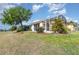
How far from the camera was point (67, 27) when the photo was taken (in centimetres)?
243

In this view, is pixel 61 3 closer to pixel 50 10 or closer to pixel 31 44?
pixel 50 10

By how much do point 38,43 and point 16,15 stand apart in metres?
0.37

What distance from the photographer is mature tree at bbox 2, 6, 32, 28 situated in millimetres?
2404

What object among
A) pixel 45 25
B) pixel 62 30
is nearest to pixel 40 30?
pixel 45 25

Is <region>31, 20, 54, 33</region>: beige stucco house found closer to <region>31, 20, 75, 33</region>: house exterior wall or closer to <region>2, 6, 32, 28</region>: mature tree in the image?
<region>31, 20, 75, 33</region>: house exterior wall

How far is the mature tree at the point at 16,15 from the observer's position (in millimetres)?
2404

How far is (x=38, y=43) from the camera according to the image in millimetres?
2420

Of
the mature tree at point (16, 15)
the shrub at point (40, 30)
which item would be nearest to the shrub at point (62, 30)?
the shrub at point (40, 30)

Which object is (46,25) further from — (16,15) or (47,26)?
(16,15)

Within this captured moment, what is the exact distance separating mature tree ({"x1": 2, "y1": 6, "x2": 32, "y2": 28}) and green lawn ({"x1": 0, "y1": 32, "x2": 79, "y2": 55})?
126mm

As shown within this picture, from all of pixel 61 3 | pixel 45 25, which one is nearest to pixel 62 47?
pixel 45 25

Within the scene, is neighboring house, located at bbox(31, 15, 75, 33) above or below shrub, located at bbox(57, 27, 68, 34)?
above

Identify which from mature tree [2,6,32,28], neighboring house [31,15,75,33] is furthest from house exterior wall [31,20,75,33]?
mature tree [2,6,32,28]

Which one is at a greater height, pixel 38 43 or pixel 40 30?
pixel 40 30
